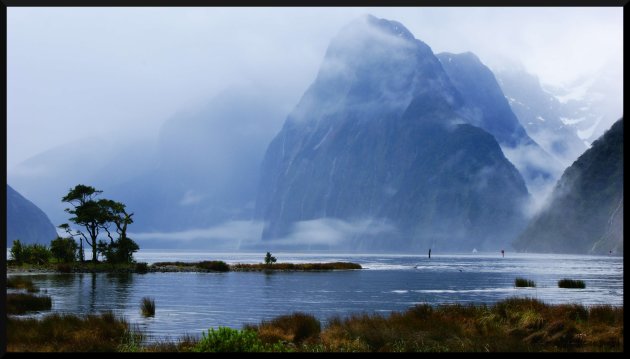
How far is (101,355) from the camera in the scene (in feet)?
57.5

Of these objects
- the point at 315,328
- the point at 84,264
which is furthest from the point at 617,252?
the point at 315,328

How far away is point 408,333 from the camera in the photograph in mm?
23281

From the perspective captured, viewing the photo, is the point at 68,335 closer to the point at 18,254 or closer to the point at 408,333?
the point at 408,333

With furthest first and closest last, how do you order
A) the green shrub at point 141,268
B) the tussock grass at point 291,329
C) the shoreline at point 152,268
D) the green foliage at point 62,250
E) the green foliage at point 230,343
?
1. the green foliage at point 62,250
2. the green shrub at point 141,268
3. the shoreline at point 152,268
4. the tussock grass at point 291,329
5. the green foliage at point 230,343

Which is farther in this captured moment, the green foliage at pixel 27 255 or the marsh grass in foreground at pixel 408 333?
the green foliage at pixel 27 255

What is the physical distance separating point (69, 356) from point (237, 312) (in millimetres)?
22376

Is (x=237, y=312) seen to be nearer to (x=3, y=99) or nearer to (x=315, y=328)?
(x=315, y=328)

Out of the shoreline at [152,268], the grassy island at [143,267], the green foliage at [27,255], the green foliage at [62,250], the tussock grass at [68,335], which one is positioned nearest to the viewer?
the tussock grass at [68,335]

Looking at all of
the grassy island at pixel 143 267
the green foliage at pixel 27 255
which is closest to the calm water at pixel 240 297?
the grassy island at pixel 143 267

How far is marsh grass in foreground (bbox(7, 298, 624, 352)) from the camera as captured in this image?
21.9 m

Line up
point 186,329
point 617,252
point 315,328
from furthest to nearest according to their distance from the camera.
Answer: point 617,252 → point 186,329 → point 315,328

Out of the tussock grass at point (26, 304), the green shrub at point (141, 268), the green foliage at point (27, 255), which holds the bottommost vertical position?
the tussock grass at point (26, 304)

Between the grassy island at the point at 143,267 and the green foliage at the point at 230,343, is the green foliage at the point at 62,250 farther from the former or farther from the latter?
the green foliage at the point at 230,343

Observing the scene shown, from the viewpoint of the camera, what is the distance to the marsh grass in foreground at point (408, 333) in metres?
21.9
